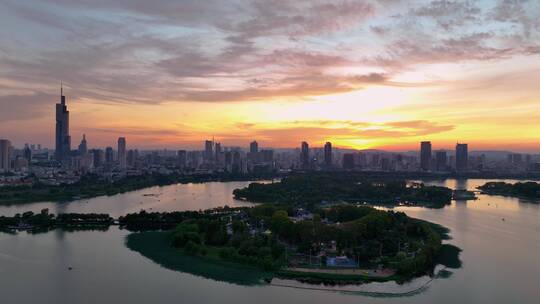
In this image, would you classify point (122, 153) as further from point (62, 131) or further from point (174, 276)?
point (174, 276)

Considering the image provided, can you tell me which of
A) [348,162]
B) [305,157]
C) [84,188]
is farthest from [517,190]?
[305,157]

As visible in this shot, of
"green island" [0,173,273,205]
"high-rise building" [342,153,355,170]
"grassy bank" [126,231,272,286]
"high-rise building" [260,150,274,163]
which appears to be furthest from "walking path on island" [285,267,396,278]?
"high-rise building" [260,150,274,163]

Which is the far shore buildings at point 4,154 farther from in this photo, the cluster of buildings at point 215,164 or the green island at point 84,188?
the green island at point 84,188

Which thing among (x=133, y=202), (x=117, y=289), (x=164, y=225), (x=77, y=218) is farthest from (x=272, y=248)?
(x=133, y=202)

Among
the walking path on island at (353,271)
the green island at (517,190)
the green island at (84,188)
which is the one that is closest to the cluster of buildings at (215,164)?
the green island at (84,188)

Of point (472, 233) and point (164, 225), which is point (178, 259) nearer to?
point (164, 225)

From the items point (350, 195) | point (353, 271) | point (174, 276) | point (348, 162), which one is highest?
point (348, 162)
